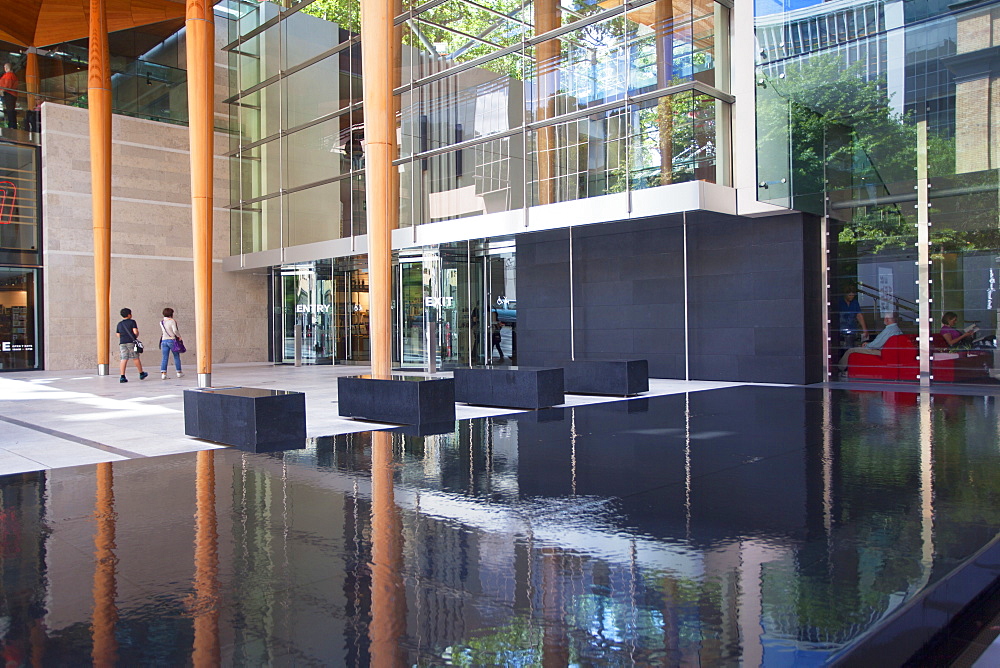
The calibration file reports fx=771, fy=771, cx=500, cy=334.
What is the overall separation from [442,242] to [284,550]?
16.9 meters

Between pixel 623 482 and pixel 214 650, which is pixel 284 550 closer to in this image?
pixel 214 650

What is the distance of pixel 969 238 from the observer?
50.0ft

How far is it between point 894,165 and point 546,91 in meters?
7.94

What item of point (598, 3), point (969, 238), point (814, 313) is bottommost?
point (814, 313)

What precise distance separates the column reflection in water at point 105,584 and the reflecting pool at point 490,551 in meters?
0.01

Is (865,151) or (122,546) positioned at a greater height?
(865,151)

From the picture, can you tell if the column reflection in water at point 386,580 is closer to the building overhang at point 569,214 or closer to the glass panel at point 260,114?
the building overhang at point 569,214

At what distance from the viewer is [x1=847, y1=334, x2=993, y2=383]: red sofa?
1491cm

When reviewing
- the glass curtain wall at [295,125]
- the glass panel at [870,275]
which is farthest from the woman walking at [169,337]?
the glass panel at [870,275]

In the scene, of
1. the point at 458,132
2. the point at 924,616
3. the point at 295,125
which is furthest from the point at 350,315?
the point at 924,616

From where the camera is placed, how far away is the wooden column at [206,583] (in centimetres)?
304

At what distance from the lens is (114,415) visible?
12.1m

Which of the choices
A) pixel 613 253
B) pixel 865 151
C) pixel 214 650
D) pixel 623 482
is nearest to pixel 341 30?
pixel 613 253

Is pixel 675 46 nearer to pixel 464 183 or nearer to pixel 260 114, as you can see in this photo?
pixel 464 183
